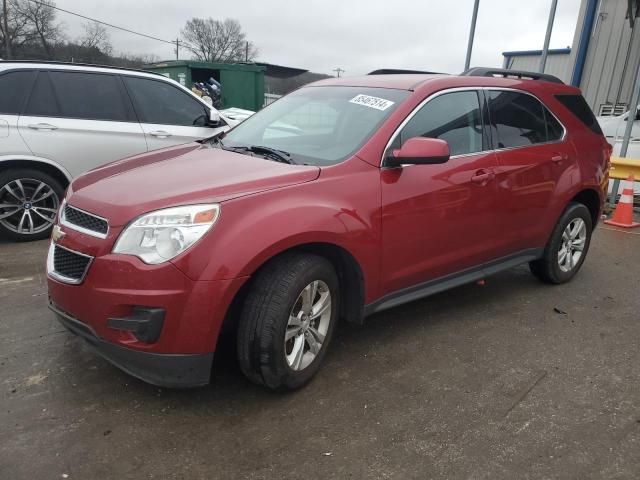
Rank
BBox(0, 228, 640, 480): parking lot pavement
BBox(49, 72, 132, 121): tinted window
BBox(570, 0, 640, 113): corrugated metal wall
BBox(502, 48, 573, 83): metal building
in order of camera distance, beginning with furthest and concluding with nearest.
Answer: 1. BBox(502, 48, 573, 83): metal building
2. BBox(570, 0, 640, 113): corrugated metal wall
3. BBox(49, 72, 132, 121): tinted window
4. BBox(0, 228, 640, 480): parking lot pavement

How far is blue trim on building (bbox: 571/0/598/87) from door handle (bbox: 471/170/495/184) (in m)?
11.2

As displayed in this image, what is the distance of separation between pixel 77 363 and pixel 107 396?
0.43 meters

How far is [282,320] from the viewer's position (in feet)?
8.50

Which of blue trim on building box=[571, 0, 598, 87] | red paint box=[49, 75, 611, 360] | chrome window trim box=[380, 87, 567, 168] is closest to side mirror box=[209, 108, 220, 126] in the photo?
red paint box=[49, 75, 611, 360]

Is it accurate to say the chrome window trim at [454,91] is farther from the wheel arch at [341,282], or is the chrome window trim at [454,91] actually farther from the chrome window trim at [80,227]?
the chrome window trim at [80,227]

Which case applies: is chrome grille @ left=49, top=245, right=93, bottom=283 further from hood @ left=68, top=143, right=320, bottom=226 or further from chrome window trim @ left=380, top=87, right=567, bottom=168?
chrome window trim @ left=380, top=87, right=567, bottom=168

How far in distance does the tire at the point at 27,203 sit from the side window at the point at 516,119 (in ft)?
13.8

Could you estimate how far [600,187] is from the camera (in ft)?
15.7

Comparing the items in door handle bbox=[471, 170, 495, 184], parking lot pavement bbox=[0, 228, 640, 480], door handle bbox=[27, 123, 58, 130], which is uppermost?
door handle bbox=[471, 170, 495, 184]

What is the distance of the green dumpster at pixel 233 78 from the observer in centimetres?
1573

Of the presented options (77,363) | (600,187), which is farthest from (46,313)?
(600,187)

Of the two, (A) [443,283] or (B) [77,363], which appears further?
(A) [443,283]

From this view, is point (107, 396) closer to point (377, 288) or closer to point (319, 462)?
point (319, 462)

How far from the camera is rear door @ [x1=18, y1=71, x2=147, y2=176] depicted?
530 cm
